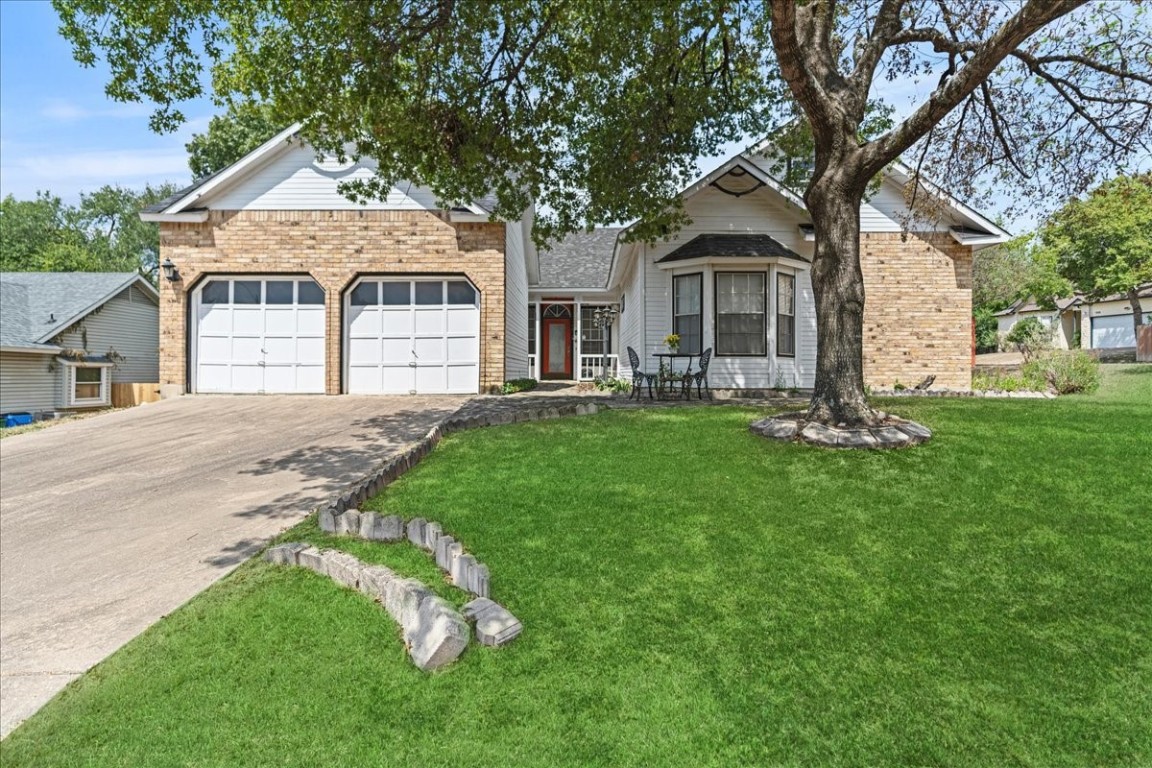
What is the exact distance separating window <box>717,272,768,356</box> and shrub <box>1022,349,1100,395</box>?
5731 millimetres

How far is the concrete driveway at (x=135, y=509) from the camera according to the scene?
343cm

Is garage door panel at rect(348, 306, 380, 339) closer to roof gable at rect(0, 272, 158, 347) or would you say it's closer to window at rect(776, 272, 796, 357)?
window at rect(776, 272, 796, 357)

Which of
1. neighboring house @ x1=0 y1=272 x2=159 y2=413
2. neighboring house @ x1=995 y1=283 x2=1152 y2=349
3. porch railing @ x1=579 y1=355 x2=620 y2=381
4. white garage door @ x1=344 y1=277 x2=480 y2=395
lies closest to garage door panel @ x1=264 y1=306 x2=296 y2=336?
white garage door @ x1=344 y1=277 x2=480 y2=395

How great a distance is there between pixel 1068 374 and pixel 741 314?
665 centimetres

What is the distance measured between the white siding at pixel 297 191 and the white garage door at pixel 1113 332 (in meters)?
34.8

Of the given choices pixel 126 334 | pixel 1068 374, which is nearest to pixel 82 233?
pixel 126 334

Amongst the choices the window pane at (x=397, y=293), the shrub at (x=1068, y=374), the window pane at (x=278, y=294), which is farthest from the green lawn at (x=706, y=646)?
the window pane at (x=278, y=294)

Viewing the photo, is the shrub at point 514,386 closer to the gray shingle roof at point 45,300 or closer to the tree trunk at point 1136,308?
the gray shingle roof at point 45,300

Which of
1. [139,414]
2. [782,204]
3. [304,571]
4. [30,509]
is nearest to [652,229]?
[782,204]

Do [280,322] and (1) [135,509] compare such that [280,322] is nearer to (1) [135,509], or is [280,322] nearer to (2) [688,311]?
(1) [135,509]

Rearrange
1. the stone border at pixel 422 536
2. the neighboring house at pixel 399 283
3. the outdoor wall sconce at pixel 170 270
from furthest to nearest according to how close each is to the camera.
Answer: the outdoor wall sconce at pixel 170 270 → the neighboring house at pixel 399 283 → the stone border at pixel 422 536

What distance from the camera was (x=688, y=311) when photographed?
1262 centimetres

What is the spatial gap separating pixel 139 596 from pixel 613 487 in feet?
11.2

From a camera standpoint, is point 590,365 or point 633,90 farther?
point 590,365
